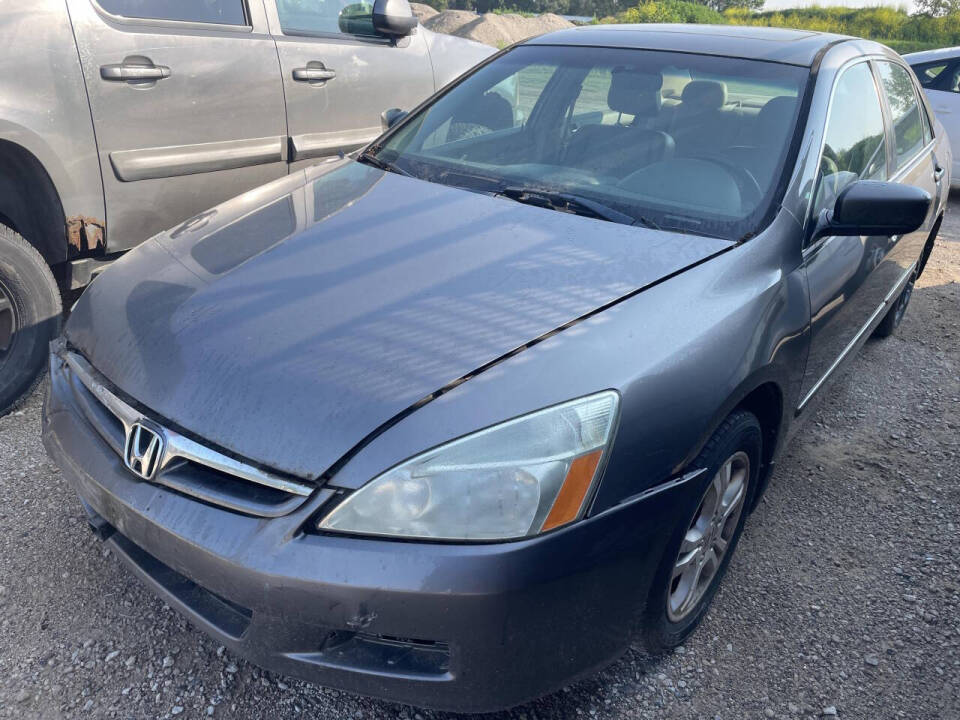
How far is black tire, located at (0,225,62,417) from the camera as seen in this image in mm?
2854

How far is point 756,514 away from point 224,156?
262 cm

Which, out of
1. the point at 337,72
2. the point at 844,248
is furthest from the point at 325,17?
the point at 844,248

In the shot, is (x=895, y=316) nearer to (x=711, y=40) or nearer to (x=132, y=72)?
(x=711, y=40)

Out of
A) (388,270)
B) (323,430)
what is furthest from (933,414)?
(323,430)

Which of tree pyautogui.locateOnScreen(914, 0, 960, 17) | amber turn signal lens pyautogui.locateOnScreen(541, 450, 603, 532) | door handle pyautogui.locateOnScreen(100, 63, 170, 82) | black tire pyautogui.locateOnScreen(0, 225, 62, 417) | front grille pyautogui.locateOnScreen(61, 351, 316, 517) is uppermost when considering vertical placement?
door handle pyautogui.locateOnScreen(100, 63, 170, 82)

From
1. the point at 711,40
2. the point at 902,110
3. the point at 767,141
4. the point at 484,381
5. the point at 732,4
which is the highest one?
the point at 711,40

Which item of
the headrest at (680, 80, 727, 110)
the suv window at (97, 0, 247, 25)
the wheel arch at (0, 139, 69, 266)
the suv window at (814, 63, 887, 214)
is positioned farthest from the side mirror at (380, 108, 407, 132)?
the suv window at (814, 63, 887, 214)

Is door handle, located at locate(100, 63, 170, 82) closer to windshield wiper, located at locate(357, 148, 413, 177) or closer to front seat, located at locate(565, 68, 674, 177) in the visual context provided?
windshield wiper, located at locate(357, 148, 413, 177)

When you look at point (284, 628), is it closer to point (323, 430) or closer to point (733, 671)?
point (323, 430)

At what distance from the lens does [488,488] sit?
5.01 ft

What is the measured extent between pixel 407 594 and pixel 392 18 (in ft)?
10.6

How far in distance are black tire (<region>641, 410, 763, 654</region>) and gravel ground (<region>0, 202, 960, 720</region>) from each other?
11 cm

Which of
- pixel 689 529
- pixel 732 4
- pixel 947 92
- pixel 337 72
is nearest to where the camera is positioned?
pixel 689 529

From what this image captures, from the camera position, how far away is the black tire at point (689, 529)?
70.7 inches
